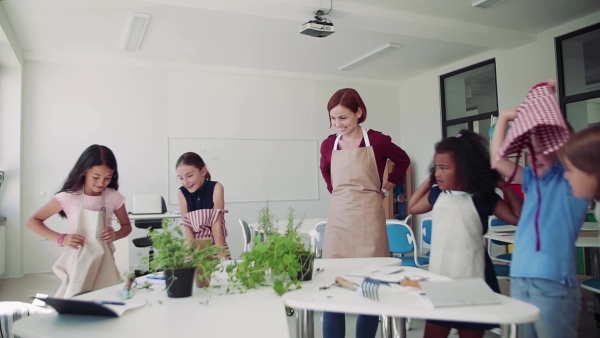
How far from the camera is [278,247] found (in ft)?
5.09

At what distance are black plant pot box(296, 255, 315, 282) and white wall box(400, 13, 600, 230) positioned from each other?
3.19 m

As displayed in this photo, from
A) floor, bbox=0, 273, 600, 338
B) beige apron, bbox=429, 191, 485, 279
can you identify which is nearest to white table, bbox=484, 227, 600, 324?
floor, bbox=0, 273, 600, 338

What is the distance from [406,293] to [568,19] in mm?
5442

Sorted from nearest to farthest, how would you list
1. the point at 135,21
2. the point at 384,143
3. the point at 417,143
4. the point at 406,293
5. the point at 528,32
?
the point at 406,293, the point at 384,143, the point at 135,21, the point at 528,32, the point at 417,143

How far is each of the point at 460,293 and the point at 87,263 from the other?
1495 millimetres

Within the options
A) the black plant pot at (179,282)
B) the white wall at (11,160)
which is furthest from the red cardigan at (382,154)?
the white wall at (11,160)

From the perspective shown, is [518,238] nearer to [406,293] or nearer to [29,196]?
[406,293]

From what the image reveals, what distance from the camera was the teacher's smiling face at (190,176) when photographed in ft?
7.68

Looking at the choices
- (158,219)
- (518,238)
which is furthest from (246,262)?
(158,219)

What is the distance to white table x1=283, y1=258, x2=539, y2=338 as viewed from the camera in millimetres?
1137

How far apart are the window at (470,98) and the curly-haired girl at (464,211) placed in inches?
203

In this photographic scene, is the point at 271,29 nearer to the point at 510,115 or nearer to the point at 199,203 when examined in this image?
the point at 199,203

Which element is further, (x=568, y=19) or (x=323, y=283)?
(x=568, y=19)

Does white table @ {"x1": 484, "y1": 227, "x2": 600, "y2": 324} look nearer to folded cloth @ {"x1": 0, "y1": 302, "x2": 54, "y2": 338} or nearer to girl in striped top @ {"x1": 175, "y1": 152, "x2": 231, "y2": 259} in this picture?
girl in striped top @ {"x1": 175, "y1": 152, "x2": 231, "y2": 259}
